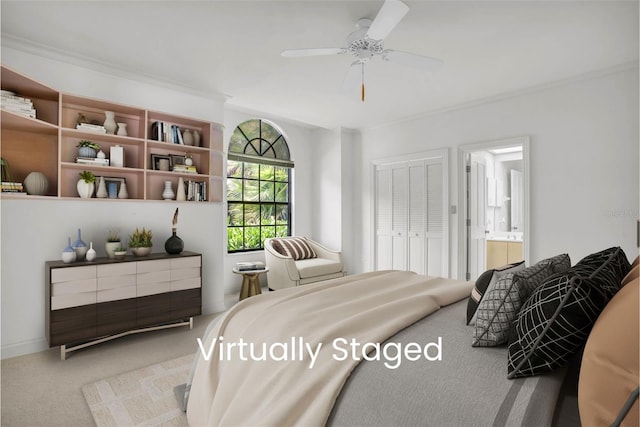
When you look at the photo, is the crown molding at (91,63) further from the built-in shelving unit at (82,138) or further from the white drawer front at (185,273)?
the white drawer front at (185,273)

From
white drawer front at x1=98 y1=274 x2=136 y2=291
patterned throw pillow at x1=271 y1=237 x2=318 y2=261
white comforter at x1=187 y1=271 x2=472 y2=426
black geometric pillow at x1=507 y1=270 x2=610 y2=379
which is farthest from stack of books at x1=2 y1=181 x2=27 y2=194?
black geometric pillow at x1=507 y1=270 x2=610 y2=379

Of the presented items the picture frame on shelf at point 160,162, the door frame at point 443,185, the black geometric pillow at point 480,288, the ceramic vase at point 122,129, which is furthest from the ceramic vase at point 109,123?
the door frame at point 443,185

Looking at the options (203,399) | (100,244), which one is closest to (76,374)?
(100,244)

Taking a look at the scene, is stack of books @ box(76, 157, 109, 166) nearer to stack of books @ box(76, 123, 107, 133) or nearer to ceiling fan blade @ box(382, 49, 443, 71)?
stack of books @ box(76, 123, 107, 133)

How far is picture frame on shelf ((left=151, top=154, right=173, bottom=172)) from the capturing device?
3.52m

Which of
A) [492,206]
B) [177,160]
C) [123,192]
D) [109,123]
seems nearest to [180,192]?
[177,160]

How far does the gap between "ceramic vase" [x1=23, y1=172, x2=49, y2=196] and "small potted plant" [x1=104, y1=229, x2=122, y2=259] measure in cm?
63

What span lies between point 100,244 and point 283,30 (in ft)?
8.41

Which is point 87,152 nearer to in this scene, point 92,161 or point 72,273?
point 92,161

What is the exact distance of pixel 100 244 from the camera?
3.22 m

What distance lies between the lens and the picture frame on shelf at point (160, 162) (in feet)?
11.6

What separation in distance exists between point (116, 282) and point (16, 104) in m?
1.57

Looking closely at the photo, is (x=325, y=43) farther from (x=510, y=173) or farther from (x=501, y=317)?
(x=510, y=173)

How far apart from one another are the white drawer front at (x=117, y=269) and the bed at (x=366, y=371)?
58.2 inches
